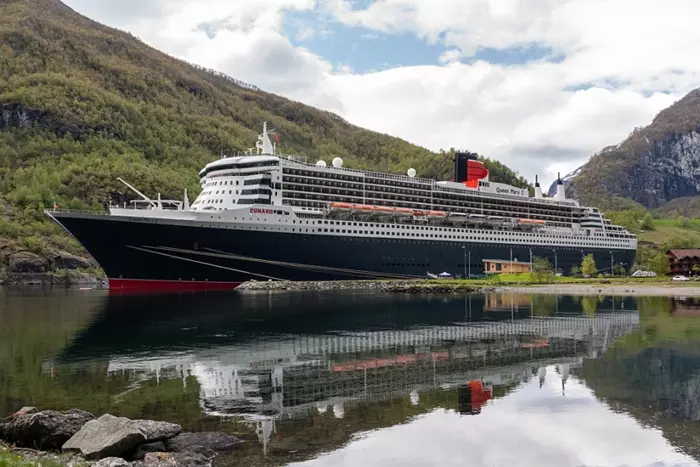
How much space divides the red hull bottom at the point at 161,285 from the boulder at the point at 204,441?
185 ft

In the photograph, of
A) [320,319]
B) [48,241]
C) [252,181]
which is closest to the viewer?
[320,319]

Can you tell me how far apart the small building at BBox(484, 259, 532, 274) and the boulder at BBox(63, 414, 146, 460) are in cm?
8282

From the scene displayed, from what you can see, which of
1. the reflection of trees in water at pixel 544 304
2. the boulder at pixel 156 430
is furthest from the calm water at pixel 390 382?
the reflection of trees in water at pixel 544 304

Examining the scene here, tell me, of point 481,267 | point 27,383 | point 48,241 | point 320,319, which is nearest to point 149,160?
point 48,241

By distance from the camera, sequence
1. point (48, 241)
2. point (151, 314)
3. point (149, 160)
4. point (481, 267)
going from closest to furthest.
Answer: point (151, 314) < point (481, 267) < point (48, 241) < point (149, 160)

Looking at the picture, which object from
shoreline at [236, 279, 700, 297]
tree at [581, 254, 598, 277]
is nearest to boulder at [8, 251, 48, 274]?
shoreline at [236, 279, 700, 297]

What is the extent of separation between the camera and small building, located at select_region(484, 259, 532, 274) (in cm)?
9561

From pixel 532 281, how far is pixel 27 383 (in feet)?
235

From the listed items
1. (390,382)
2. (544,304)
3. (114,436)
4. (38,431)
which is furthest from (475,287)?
(114,436)

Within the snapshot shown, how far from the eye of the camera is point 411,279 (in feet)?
278

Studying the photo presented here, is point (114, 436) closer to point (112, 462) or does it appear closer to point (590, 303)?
point (112, 462)

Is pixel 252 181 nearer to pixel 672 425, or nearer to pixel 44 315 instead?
pixel 44 315

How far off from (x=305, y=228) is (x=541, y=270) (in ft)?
121

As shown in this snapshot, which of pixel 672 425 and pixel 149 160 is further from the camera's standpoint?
pixel 149 160
